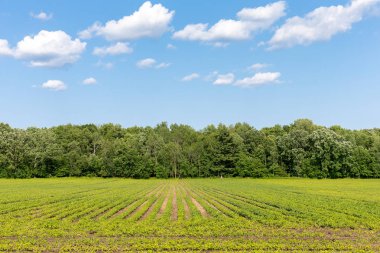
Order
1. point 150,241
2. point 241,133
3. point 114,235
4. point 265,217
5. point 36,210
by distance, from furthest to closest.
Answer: point 241,133
point 36,210
point 265,217
point 114,235
point 150,241

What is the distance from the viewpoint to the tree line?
94.1m

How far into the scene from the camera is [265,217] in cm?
2233

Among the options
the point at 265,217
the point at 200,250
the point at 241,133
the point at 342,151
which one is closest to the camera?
the point at 200,250

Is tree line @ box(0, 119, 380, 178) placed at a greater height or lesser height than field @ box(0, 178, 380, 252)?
greater

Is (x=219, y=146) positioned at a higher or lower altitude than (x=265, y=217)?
higher

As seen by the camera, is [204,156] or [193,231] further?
[204,156]

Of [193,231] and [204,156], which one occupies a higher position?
[204,156]

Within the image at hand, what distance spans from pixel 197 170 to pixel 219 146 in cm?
962

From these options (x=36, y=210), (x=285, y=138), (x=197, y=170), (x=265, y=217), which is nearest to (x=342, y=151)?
(x=285, y=138)

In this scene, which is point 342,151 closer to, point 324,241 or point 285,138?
point 285,138

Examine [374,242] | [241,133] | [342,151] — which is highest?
[241,133]

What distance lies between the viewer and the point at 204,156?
99.6m

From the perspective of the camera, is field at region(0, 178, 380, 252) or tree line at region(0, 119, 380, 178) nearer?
field at region(0, 178, 380, 252)

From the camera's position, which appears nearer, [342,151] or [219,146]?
[342,151]
